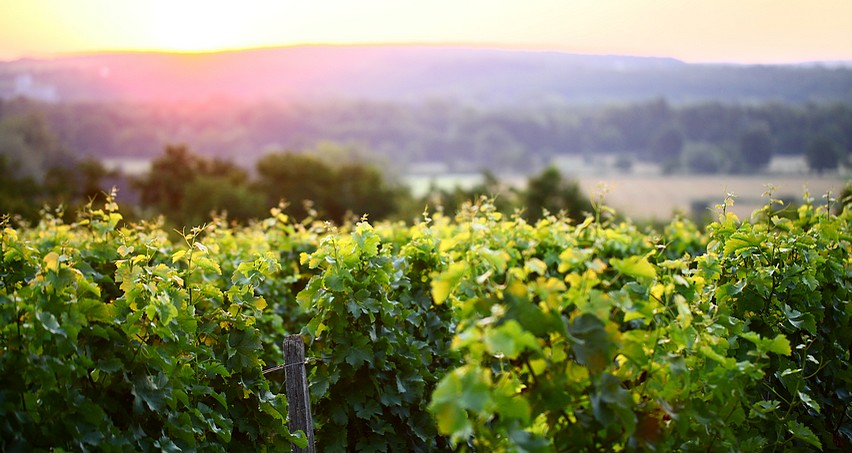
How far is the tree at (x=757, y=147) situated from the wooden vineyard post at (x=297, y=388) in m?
97.3

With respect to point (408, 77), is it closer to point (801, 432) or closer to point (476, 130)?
point (476, 130)

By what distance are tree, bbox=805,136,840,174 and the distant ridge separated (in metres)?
19.5

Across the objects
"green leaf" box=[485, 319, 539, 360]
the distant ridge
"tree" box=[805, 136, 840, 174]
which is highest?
"green leaf" box=[485, 319, 539, 360]

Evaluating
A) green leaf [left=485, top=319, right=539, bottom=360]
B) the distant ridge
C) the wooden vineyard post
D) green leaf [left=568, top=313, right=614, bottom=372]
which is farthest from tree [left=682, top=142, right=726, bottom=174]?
green leaf [left=485, top=319, right=539, bottom=360]

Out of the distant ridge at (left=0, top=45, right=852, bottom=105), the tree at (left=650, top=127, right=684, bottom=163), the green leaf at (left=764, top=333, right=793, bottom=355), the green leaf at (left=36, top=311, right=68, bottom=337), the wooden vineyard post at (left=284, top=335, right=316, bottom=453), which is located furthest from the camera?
the distant ridge at (left=0, top=45, right=852, bottom=105)

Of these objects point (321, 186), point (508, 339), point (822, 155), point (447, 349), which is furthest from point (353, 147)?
point (508, 339)

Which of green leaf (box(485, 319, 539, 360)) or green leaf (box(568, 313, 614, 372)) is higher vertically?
green leaf (box(485, 319, 539, 360))

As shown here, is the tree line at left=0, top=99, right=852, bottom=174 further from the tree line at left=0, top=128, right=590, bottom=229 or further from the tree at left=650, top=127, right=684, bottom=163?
the tree line at left=0, top=128, right=590, bottom=229

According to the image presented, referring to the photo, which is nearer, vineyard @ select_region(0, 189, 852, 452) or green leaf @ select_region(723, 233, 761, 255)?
vineyard @ select_region(0, 189, 852, 452)

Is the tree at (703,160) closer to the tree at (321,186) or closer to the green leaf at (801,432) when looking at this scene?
the tree at (321,186)

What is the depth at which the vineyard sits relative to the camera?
9.64 ft

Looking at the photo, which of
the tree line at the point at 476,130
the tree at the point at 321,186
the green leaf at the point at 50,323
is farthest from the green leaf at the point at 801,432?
the tree line at the point at 476,130

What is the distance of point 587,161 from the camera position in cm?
10194

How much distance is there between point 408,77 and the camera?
134m
